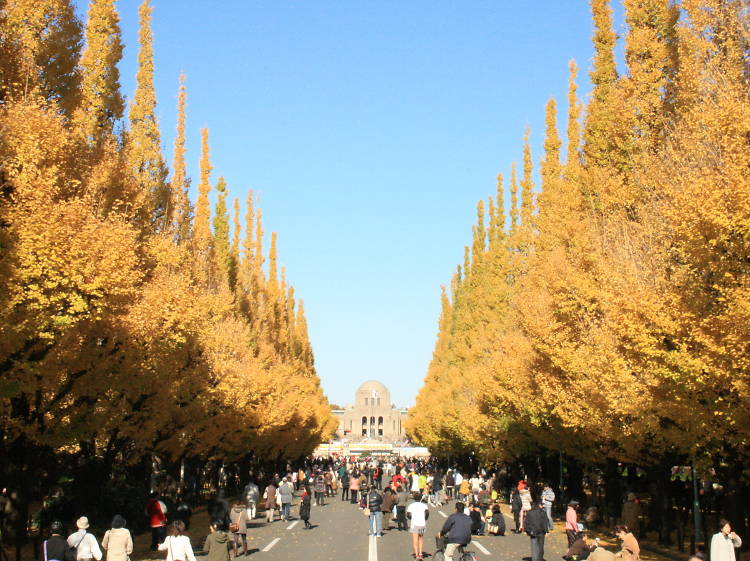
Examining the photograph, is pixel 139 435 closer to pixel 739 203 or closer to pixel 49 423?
pixel 49 423

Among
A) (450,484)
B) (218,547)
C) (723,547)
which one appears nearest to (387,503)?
(218,547)

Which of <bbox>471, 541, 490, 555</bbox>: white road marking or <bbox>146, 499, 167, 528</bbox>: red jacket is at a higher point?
<bbox>146, 499, 167, 528</bbox>: red jacket

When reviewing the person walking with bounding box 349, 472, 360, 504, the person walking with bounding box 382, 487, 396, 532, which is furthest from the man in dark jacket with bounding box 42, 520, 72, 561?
the person walking with bounding box 349, 472, 360, 504

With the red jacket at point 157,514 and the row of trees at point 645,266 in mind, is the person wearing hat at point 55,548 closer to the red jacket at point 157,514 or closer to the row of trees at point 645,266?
the red jacket at point 157,514

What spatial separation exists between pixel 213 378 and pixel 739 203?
24.6 meters

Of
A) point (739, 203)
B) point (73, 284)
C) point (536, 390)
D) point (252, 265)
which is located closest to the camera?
point (739, 203)

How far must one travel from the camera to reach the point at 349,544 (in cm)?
2481

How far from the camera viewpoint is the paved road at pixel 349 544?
71.5 ft

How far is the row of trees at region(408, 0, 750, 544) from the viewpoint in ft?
52.3

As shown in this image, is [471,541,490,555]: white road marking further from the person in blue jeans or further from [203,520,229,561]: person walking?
[203,520,229,561]: person walking

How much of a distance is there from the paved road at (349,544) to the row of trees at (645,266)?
4043 millimetres

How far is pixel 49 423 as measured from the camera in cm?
1972

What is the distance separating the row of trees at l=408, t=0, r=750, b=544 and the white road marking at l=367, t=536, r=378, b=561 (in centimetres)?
672

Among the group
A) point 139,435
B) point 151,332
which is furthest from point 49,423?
point 139,435
